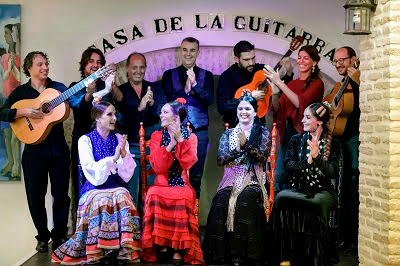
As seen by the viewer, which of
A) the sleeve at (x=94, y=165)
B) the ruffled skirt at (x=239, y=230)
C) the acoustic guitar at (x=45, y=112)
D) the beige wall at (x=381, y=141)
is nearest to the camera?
the beige wall at (x=381, y=141)

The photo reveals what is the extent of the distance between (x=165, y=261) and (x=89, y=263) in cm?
67

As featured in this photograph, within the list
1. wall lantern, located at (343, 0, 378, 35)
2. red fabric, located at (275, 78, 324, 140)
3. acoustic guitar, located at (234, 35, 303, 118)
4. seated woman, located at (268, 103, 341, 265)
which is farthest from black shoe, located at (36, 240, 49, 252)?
wall lantern, located at (343, 0, 378, 35)

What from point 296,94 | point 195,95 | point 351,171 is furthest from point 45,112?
point 351,171

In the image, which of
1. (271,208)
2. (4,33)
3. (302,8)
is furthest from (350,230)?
(4,33)

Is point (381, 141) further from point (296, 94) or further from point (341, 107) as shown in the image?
point (296, 94)

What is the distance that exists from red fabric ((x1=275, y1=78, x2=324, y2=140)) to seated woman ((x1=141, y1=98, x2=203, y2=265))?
1248 mm

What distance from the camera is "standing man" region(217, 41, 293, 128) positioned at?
26.7ft

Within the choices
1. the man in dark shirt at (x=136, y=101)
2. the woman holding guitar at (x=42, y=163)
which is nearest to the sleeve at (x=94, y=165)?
the woman holding guitar at (x=42, y=163)

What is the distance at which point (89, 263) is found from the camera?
7.28 meters

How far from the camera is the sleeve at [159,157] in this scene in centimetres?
735

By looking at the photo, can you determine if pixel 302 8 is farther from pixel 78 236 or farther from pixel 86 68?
pixel 78 236

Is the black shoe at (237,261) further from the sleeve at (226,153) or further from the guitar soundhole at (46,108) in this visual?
the guitar soundhole at (46,108)

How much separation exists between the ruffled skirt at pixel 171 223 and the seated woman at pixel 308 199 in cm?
70

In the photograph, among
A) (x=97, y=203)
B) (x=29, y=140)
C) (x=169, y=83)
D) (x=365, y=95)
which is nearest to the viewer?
(x=365, y=95)
